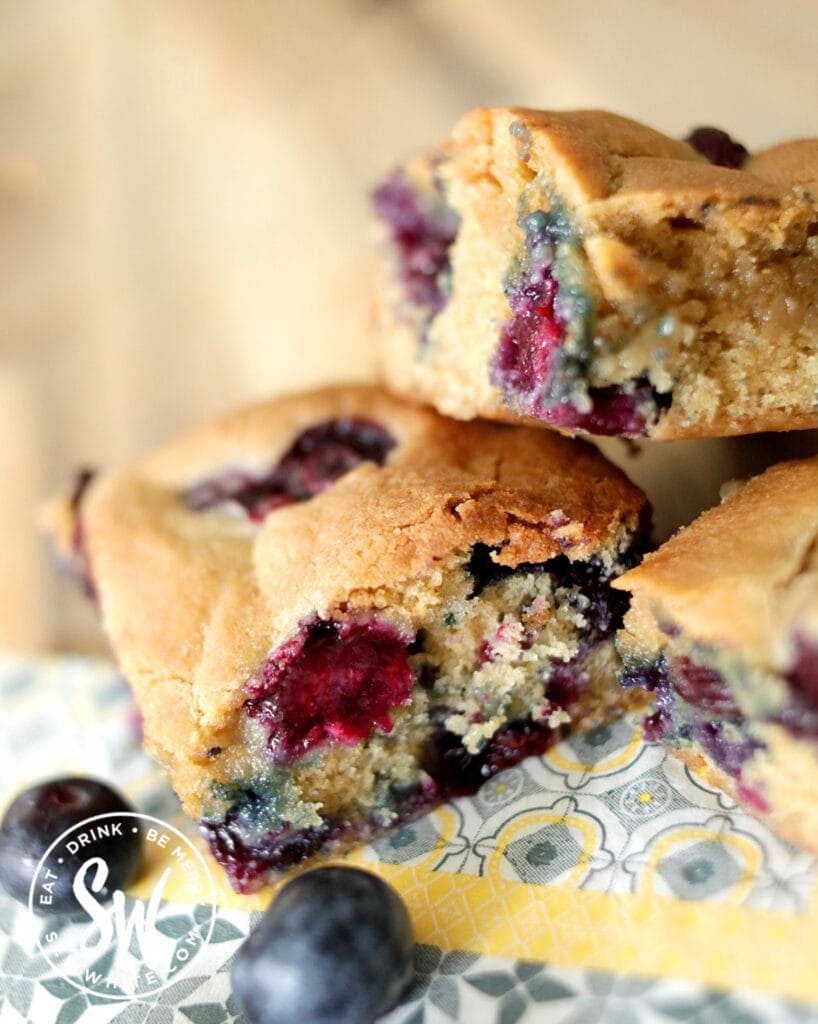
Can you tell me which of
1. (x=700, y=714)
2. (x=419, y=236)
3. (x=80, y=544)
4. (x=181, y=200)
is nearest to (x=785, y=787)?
(x=700, y=714)

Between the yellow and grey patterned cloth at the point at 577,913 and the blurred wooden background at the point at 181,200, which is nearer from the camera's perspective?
the yellow and grey patterned cloth at the point at 577,913

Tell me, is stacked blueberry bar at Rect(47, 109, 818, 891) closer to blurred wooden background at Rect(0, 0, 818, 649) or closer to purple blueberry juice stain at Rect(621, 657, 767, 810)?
purple blueberry juice stain at Rect(621, 657, 767, 810)

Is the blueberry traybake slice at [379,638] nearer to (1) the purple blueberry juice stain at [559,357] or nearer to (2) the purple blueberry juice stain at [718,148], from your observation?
(1) the purple blueberry juice stain at [559,357]

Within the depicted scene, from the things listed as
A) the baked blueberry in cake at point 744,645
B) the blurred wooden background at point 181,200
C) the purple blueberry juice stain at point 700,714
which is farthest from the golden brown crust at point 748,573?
the blurred wooden background at point 181,200

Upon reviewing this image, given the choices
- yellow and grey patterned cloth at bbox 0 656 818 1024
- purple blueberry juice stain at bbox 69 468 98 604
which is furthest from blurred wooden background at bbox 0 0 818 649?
yellow and grey patterned cloth at bbox 0 656 818 1024

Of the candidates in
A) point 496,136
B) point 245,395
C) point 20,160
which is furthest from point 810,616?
point 20,160

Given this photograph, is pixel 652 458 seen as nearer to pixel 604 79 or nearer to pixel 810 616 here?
pixel 810 616

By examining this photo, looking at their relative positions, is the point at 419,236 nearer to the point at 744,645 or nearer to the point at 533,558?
the point at 533,558
